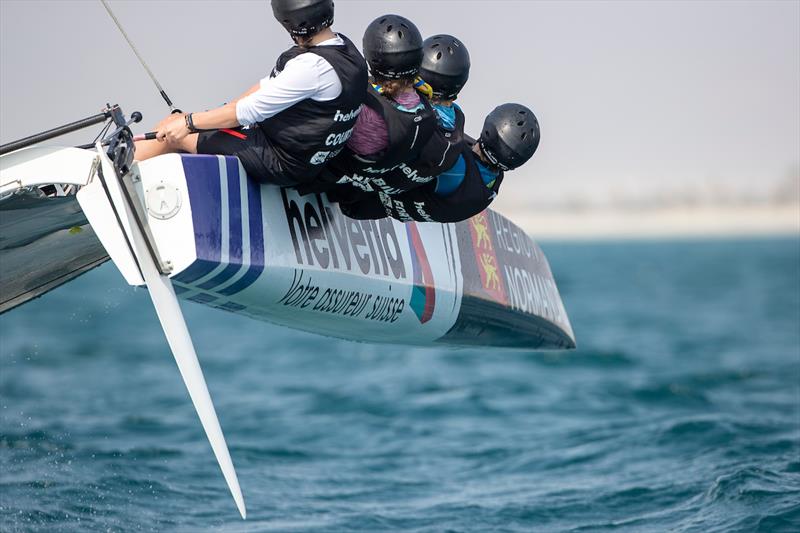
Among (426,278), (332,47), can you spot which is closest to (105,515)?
(426,278)

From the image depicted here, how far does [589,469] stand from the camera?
7.27m

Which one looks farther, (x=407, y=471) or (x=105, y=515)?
(x=407, y=471)

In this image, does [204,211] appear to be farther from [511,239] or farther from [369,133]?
[511,239]

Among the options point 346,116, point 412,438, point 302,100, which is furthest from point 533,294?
point 302,100

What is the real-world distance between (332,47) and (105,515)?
2993 mm

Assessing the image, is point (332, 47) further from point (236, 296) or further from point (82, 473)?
point (82, 473)

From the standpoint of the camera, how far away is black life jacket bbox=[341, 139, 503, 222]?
5156 mm

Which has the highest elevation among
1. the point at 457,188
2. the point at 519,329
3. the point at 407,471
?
the point at 457,188

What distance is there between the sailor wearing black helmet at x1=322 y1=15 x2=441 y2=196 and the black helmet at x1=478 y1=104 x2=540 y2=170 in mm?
498

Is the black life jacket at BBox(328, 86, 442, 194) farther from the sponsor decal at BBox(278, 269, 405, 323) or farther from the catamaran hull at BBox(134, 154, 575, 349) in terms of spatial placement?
the sponsor decal at BBox(278, 269, 405, 323)

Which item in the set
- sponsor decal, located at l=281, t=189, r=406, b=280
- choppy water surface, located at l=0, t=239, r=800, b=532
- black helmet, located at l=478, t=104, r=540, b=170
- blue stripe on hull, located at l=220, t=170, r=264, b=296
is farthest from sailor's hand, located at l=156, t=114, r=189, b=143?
choppy water surface, located at l=0, t=239, r=800, b=532

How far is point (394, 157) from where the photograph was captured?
15.2 ft

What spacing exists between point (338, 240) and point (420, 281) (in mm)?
949

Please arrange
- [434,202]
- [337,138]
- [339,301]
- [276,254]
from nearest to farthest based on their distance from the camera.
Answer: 1. [337,138]
2. [276,254]
3. [434,202]
4. [339,301]
